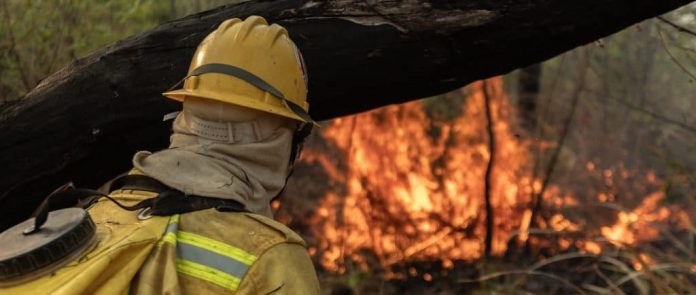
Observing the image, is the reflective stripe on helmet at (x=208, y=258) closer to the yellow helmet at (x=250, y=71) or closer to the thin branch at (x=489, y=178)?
the yellow helmet at (x=250, y=71)

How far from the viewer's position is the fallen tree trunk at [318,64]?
3.46 meters

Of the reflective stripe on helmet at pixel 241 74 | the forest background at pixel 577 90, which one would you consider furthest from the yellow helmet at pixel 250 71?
the forest background at pixel 577 90

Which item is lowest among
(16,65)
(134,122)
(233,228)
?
(16,65)

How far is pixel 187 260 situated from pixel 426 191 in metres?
6.10

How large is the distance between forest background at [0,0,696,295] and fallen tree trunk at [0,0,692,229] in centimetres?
85

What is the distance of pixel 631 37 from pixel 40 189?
43.7 feet

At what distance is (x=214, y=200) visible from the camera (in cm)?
219

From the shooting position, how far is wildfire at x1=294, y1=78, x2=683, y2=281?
782 centimetres

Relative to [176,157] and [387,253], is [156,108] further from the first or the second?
[387,253]

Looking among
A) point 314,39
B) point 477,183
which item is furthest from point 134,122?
point 477,183

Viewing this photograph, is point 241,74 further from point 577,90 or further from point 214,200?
point 577,90

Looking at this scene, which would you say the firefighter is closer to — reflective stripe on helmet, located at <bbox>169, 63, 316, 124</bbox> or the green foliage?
reflective stripe on helmet, located at <bbox>169, 63, 316, 124</bbox>

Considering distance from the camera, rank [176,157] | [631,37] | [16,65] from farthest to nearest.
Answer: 1. [631,37]
2. [16,65]
3. [176,157]

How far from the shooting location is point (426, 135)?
27.3 feet
